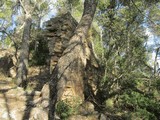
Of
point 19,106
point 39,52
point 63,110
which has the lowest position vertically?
point 63,110

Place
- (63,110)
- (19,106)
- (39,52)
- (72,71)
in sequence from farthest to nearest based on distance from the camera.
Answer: (39,52) < (72,71) < (19,106) < (63,110)

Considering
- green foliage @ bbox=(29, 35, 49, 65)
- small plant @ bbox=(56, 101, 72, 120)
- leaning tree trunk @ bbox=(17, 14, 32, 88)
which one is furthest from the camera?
green foliage @ bbox=(29, 35, 49, 65)

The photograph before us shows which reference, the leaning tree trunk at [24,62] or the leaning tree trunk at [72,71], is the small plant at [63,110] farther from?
the leaning tree trunk at [24,62]

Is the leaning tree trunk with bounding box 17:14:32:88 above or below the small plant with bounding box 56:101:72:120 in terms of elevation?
above

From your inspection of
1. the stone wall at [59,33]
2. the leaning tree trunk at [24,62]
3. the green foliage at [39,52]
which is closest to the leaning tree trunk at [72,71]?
the stone wall at [59,33]

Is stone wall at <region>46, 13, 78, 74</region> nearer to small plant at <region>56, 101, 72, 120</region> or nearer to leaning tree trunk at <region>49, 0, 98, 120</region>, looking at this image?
leaning tree trunk at <region>49, 0, 98, 120</region>

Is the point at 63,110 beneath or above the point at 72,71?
beneath

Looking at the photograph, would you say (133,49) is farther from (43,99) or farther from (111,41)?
(43,99)

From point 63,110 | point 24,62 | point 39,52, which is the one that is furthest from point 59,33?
point 63,110

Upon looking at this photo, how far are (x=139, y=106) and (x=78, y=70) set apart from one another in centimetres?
508

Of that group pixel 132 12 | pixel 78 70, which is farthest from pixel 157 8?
pixel 78 70

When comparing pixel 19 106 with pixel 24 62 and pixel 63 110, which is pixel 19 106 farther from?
pixel 24 62

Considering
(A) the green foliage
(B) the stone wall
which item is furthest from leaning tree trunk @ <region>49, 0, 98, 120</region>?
(A) the green foliage

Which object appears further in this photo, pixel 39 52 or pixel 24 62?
pixel 39 52
